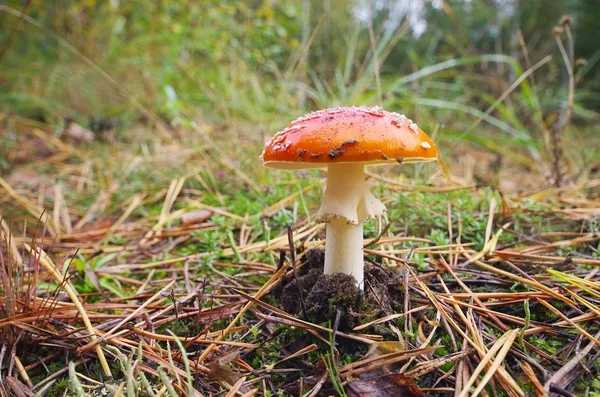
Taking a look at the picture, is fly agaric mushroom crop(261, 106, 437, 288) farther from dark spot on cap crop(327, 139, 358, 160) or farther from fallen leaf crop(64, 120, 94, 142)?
fallen leaf crop(64, 120, 94, 142)

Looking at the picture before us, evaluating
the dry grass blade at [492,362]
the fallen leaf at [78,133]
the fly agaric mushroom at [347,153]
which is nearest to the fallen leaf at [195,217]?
the fly agaric mushroom at [347,153]

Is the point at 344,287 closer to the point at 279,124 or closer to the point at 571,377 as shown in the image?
the point at 571,377

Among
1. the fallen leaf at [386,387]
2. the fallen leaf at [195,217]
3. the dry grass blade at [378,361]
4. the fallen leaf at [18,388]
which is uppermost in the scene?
the fallen leaf at [195,217]

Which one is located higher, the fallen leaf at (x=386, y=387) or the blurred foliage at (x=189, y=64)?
the blurred foliage at (x=189, y=64)

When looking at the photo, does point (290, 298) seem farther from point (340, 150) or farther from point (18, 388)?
point (18, 388)

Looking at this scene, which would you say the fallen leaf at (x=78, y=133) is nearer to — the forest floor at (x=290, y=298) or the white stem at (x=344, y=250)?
the forest floor at (x=290, y=298)

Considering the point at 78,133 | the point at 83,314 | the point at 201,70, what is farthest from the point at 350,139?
the point at 78,133

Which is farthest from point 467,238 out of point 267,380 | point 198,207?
point 198,207

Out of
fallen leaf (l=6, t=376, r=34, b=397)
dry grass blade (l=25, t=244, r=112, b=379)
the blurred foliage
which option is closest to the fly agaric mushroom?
dry grass blade (l=25, t=244, r=112, b=379)
